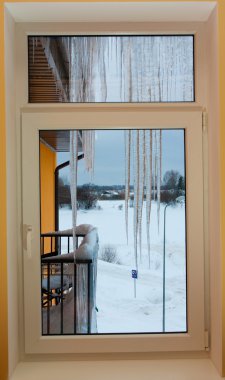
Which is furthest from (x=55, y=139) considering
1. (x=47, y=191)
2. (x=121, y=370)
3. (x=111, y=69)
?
(x=121, y=370)

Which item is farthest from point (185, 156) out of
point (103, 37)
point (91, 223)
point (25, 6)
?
point (25, 6)

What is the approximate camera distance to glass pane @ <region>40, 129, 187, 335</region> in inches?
83.5

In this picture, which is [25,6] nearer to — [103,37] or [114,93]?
[103,37]

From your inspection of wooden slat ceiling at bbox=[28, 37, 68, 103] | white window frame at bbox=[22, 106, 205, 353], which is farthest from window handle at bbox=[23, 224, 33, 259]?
wooden slat ceiling at bbox=[28, 37, 68, 103]

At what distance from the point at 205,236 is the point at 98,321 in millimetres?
740

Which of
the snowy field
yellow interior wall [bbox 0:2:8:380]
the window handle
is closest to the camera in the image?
yellow interior wall [bbox 0:2:8:380]

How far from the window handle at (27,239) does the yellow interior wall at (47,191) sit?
0.30 feet

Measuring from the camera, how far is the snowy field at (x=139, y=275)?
2135 mm

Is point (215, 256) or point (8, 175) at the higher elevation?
point (8, 175)

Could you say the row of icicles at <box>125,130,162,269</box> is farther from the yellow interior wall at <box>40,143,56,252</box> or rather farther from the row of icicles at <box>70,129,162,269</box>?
the yellow interior wall at <box>40,143,56,252</box>

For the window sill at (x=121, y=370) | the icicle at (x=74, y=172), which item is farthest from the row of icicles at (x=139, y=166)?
the window sill at (x=121, y=370)

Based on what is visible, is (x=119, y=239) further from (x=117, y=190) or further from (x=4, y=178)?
(x=4, y=178)

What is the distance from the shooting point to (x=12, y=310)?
1964 millimetres

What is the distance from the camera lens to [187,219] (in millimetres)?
2096
